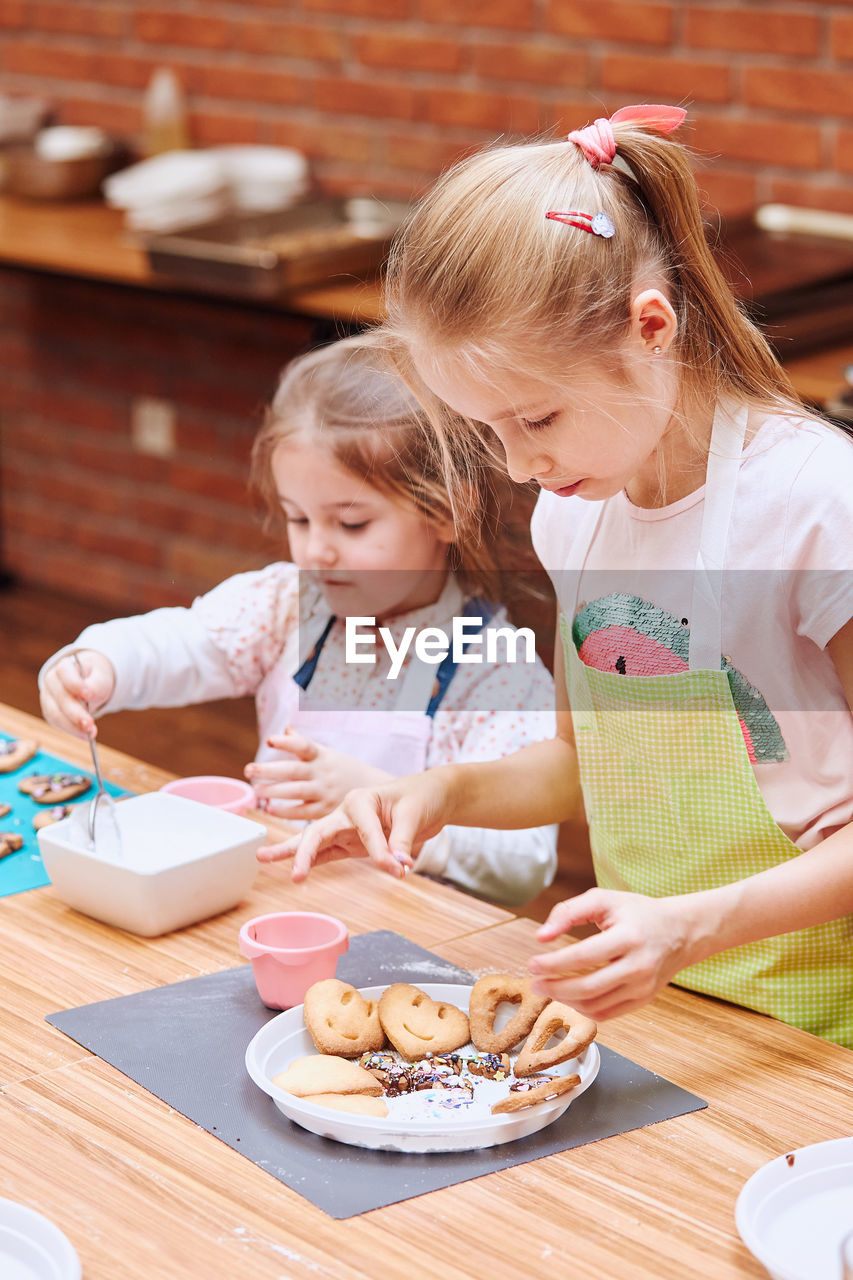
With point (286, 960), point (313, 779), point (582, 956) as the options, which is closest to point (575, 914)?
point (582, 956)

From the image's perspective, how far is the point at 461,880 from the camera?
1488 millimetres

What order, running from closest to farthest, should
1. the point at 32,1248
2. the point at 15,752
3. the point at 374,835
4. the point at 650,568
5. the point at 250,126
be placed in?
1. the point at 32,1248
2. the point at 374,835
3. the point at 650,568
4. the point at 15,752
5. the point at 250,126

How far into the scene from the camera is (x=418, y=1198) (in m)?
0.83

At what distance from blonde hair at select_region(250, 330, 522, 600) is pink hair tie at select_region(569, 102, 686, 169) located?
375mm

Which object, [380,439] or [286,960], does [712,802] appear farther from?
[380,439]

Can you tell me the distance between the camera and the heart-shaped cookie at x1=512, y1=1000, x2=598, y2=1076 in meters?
0.93

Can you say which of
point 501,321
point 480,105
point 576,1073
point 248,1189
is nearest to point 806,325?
point 480,105

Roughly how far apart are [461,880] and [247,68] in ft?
8.59

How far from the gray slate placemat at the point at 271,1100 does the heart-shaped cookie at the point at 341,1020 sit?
0.05 metres

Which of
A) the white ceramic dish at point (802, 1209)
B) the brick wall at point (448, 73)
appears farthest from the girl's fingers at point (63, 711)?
the brick wall at point (448, 73)

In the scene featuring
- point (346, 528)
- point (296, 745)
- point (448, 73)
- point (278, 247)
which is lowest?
point (296, 745)

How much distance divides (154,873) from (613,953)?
402 mm

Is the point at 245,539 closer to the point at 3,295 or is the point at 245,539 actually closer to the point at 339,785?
the point at 3,295

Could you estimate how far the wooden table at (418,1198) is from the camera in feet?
2.56
